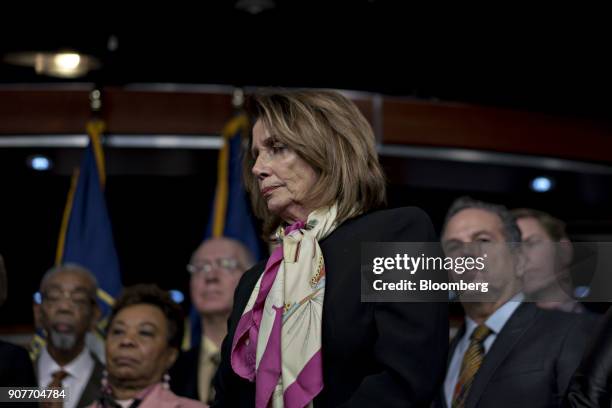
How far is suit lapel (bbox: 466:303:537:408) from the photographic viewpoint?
2561 mm

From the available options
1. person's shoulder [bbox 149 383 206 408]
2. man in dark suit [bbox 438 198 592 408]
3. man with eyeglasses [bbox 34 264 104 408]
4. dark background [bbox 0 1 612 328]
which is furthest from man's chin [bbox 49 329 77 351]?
dark background [bbox 0 1 612 328]

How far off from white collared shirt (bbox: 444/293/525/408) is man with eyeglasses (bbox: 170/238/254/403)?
903 millimetres

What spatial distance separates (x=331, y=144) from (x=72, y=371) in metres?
1.96

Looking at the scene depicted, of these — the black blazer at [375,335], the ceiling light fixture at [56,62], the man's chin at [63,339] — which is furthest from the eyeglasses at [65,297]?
the black blazer at [375,335]

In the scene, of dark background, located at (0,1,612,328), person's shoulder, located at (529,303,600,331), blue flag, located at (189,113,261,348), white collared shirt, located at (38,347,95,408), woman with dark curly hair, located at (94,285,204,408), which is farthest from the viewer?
dark background, located at (0,1,612,328)

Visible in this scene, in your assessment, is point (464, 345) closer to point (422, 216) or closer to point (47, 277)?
point (422, 216)

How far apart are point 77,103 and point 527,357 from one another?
290 cm

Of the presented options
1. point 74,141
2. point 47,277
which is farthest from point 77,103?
point 47,277

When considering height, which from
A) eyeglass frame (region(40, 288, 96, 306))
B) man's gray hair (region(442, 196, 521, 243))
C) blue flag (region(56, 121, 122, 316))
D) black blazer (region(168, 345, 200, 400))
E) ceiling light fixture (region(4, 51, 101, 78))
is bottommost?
black blazer (region(168, 345, 200, 400))

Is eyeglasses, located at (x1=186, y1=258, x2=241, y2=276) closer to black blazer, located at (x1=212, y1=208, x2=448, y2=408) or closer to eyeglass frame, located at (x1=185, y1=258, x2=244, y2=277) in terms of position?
eyeglass frame, located at (x1=185, y1=258, x2=244, y2=277)

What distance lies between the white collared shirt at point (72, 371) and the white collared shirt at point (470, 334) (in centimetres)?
126

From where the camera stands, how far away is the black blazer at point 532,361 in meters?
2.46

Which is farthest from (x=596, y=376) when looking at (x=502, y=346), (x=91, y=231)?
(x=91, y=231)

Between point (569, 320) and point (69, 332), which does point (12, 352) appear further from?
point (569, 320)
